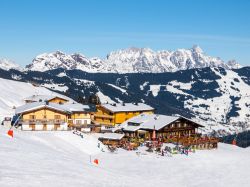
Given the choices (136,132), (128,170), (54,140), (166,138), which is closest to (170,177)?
(128,170)

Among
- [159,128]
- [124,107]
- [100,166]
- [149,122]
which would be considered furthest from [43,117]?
[124,107]

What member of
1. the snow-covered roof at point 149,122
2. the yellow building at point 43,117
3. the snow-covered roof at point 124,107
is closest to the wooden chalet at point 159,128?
the snow-covered roof at point 149,122

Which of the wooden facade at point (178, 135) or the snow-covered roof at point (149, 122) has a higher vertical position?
the snow-covered roof at point (149, 122)

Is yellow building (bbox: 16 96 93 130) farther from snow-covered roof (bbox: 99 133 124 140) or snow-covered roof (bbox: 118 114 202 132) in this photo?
snow-covered roof (bbox: 118 114 202 132)

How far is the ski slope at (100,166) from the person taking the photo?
34094 millimetres

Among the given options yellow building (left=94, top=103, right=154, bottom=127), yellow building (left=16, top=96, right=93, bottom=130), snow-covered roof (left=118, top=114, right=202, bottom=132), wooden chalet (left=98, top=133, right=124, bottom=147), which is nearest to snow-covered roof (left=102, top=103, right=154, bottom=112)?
yellow building (left=94, top=103, right=154, bottom=127)

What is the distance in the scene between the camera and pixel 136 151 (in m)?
73.1

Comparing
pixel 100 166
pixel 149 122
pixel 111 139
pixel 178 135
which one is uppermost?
pixel 149 122

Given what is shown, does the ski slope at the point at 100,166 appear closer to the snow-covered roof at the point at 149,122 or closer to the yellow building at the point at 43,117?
the yellow building at the point at 43,117

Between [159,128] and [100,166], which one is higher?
[159,128]

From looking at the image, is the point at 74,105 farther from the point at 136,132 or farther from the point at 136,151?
the point at 136,151

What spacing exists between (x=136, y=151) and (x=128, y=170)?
18.8 meters

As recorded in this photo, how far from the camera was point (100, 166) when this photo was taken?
5331 cm

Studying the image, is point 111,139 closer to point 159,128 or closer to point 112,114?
point 159,128
